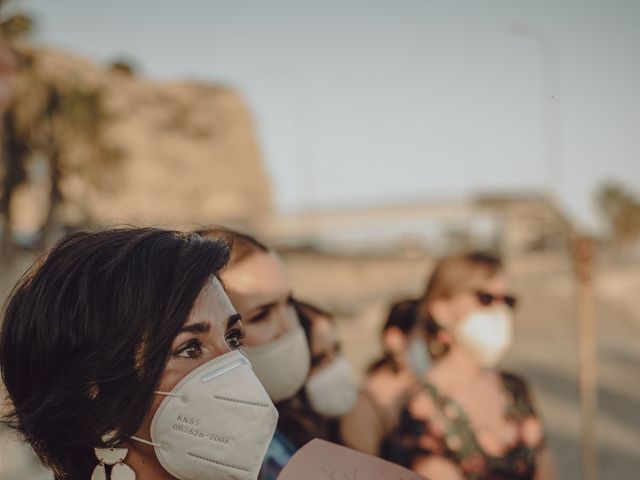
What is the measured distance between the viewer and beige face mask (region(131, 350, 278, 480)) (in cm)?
162

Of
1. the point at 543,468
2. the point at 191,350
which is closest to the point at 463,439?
the point at 543,468

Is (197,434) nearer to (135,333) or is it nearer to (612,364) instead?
(135,333)

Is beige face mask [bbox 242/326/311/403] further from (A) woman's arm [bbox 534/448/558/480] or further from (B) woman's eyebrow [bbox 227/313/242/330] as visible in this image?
(A) woman's arm [bbox 534/448/558/480]

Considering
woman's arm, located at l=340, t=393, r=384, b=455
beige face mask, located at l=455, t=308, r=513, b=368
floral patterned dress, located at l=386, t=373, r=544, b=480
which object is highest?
beige face mask, located at l=455, t=308, r=513, b=368

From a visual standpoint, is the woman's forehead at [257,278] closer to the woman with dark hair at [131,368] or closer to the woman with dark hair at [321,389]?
the woman with dark hair at [321,389]

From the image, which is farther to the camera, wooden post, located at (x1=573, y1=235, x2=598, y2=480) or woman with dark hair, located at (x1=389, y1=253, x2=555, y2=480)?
wooden post, located at (x1=573, y1=235, x2=598, y2=480)

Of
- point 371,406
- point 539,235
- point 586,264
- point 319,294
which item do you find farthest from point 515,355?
point 539,235

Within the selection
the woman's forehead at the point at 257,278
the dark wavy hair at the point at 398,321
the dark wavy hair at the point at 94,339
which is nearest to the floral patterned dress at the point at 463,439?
the woman's forehead at the point at 257,278

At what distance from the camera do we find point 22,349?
1.65 metres

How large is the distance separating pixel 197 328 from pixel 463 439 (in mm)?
1506

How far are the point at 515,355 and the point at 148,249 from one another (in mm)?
18216

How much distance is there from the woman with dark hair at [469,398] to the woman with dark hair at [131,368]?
1327mm

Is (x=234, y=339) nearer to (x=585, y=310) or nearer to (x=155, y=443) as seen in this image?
(x=155, y=443)

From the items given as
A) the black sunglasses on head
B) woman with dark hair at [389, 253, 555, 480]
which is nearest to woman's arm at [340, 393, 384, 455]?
woman with dark hair at [389, 253, 555, 480]
